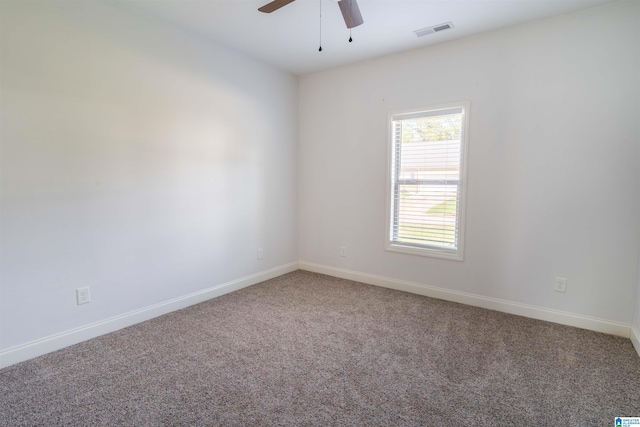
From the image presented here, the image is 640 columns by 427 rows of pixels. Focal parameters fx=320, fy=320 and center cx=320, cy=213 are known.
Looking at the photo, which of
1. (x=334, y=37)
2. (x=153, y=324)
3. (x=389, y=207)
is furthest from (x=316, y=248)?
(x=334, y=37)

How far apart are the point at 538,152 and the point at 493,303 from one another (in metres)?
1.50

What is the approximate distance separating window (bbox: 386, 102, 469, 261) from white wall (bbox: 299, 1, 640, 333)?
10 cm

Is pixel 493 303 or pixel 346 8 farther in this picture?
pixel 493 303

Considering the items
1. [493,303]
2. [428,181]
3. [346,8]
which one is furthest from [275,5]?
[493,303]

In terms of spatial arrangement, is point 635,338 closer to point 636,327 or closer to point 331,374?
point 636,327

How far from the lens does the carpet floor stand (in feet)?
5.72

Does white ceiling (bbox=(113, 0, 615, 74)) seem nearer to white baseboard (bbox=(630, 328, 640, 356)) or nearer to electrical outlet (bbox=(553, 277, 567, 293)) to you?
electrical outlet (bbox=(553, 277, 567, 293))

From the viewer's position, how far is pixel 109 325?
2.68 metres

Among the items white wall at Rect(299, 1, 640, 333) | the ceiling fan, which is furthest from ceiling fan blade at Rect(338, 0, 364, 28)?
white wall at Rect(299, 1, 640, 333)

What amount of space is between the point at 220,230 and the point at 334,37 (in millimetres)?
2341

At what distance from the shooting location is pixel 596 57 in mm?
2619

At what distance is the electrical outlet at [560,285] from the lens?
2846 millimetres

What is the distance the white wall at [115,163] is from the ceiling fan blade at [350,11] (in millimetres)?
1672

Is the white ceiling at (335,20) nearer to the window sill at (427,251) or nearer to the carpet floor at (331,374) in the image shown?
the window sill at (427,251)
